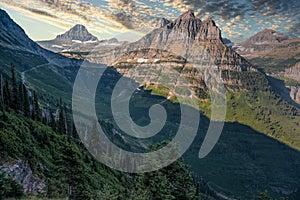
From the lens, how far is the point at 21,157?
43.8 metres

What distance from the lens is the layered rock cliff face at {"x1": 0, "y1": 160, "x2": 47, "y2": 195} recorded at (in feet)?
123

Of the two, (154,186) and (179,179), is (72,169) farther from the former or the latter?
(179,179)

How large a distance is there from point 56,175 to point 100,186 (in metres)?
23.8

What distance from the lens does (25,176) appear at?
40.7 m

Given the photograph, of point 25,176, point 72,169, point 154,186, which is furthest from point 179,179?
point 25,176

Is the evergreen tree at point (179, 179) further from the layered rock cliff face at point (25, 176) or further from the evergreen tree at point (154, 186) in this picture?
the layered rock cliff face at point (25, 176)

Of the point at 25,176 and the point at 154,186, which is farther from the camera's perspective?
the point at 25,176

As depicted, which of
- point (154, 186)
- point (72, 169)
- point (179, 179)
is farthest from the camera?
point (72, 169)

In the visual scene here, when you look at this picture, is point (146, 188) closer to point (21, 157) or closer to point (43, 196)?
point (43, 196)

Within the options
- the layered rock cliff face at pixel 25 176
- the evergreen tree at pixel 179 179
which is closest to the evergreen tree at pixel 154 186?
the evergreen tree at pixel 179 179

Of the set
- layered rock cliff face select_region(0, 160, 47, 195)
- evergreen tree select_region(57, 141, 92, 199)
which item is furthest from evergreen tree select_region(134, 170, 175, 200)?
layered rock cliff face select_region(0, 160, 47, 195)

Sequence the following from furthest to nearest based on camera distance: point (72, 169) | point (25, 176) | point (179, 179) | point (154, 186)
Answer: point (25, 176) < point (72, 169) < point (179, 179) < point (154, 186)

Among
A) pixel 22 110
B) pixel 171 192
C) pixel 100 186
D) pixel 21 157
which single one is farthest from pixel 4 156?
pixel 22 110

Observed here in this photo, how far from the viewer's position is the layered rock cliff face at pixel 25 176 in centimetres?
3744
